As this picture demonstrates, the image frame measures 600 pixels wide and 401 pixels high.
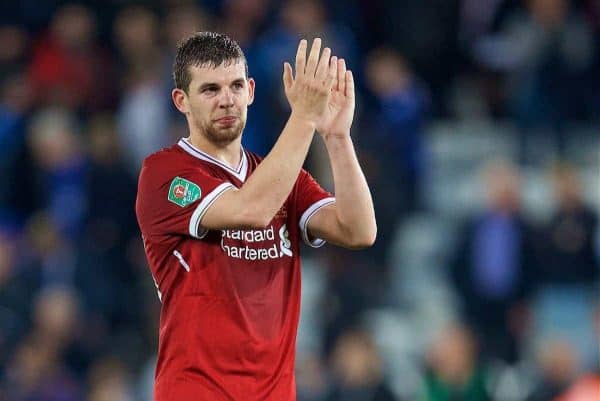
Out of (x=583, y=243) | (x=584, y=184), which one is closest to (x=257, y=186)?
(x=583, y=243)

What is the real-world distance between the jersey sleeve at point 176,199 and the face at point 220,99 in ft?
0.56

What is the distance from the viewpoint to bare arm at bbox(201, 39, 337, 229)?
423 cm

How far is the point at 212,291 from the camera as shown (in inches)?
175

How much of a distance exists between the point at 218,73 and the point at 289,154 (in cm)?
44

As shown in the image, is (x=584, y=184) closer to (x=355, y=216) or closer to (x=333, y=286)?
(x=333, y=286)

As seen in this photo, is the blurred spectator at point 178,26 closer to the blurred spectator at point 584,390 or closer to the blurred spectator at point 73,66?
the blurred spectator at point 73,66

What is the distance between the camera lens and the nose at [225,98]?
445 centimetres

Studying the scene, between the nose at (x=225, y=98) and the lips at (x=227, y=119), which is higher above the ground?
the nose at (x=225, y=98)

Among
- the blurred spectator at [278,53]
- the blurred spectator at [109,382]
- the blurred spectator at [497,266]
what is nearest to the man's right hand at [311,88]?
the blurred spectator at [497,266]

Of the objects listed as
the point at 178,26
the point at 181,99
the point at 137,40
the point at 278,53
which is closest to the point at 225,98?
the point at 181,99

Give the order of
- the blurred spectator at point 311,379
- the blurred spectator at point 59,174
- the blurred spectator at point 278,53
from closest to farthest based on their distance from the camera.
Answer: the blurred spectator at point 311,379 → the blurred spectator at point 278,53 → the blurred spectator at point 59,174

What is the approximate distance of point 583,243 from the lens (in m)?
9.16

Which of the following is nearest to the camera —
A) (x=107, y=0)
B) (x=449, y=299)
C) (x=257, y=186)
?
Result: (x=257, y=186)

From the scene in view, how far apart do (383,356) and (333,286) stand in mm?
604
